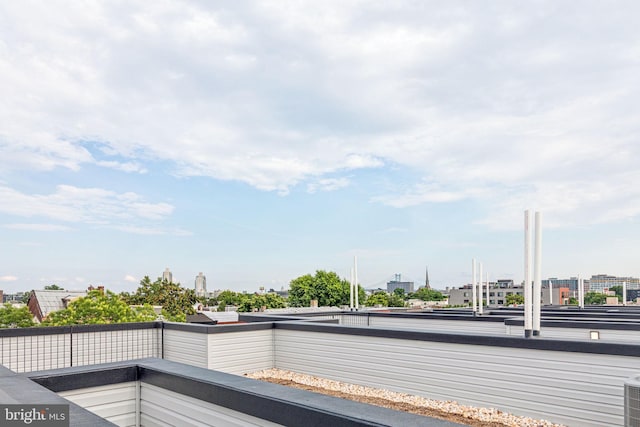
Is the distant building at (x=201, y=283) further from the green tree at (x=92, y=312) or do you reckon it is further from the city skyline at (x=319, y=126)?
the green tree at (x=92, y=312)

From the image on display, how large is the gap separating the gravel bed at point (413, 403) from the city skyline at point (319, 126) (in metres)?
2.71

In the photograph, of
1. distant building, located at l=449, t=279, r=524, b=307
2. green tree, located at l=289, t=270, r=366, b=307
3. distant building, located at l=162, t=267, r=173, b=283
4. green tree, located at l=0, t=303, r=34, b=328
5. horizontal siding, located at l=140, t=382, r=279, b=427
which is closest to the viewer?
horizontal siding, located at l=140, t=382, r=279, b=427

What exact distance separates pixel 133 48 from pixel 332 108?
8.45m

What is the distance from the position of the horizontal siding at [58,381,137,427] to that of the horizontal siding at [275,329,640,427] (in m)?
4.22

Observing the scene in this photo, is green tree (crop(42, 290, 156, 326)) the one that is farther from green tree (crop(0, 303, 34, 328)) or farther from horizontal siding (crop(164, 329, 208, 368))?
green tree (crop(0, 303, 34, 328))

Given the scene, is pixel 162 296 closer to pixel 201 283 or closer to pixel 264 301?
pixel 264 301

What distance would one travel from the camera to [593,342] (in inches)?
210

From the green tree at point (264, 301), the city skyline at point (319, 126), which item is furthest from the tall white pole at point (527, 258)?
the green tree at point (264, 301)

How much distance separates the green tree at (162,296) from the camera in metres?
45.9

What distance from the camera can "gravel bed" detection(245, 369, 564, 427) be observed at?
5.65 meters

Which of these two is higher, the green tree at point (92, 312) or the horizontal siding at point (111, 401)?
the horizontal siding at point (111, 401)

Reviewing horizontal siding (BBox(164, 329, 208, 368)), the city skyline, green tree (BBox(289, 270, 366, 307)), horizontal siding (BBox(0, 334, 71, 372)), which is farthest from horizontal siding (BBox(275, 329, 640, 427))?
green tree (BBox(289, 270, 366, 307))

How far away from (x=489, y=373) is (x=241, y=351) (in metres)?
4.62

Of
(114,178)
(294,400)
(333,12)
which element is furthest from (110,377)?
(114,178)
